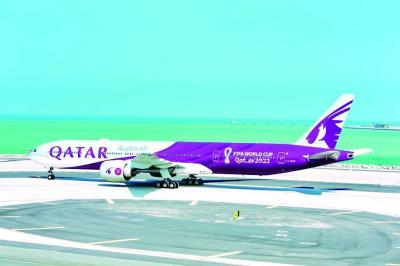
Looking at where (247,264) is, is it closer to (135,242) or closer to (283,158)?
(135,242)

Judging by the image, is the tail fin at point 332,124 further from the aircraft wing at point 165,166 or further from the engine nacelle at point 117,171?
the engine nacelle at point 117,171

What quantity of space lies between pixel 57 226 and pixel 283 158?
24.8 metres

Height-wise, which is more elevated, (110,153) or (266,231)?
(110,153)

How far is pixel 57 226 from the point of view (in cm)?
3281

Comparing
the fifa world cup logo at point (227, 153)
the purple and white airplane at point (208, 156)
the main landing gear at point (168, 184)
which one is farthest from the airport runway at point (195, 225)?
the fifa world cup logo at point (227, 153)

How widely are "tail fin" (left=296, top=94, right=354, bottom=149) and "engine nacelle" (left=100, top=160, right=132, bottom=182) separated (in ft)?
49.6

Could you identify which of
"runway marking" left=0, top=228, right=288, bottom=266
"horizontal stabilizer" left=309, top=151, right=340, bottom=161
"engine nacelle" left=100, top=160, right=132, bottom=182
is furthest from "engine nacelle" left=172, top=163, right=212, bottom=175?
"runway marking" left=0, top=228, right=288, bottom=266

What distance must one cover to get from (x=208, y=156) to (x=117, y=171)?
25.9ft

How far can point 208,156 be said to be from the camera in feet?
185

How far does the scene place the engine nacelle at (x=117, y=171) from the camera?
53750 millimetres

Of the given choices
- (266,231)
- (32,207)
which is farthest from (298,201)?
(32,207)

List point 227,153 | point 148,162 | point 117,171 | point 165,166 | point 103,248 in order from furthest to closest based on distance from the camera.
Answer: point 227,153 → point 165,166 → point 148,162 → point 117,171 → point 103,248

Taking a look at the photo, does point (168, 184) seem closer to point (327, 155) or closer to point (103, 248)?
point (327, 155)

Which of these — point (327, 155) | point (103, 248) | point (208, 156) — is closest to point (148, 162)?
point (208, 156)
